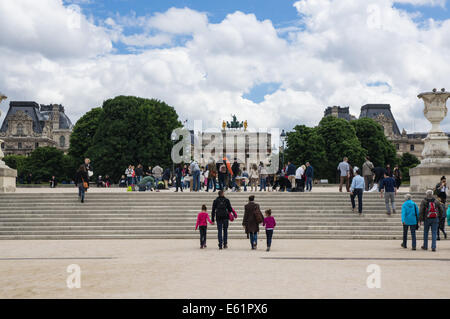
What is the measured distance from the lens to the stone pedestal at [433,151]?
87.7ft

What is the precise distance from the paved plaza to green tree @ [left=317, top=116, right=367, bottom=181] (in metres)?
56.7

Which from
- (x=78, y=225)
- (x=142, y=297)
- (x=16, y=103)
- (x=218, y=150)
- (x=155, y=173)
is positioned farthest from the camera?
(x=16, y=103)

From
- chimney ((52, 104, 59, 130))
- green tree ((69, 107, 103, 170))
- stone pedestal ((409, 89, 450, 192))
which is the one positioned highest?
chimney ((52, 104, 59, 130))

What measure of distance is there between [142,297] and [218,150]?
77652 millimetres

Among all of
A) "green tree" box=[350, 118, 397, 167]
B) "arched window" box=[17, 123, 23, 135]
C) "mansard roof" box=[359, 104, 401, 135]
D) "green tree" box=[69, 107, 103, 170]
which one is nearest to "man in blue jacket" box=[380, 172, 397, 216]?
"green tree" box=[69, 107, 103, 170]

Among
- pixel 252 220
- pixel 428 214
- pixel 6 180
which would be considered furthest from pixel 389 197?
pixel 6 180

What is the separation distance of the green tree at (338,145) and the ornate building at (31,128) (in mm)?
85141

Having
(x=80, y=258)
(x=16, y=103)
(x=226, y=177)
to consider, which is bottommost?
(x=80, y=258)

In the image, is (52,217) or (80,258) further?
(52,217)

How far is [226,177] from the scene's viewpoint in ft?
94.7

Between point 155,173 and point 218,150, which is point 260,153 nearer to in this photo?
point 218,150

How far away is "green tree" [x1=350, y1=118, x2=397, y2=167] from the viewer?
269ft

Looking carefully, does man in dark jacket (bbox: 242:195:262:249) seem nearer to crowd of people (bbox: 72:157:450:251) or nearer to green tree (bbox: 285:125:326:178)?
crowd of people (bbox: 72:157:450:251)

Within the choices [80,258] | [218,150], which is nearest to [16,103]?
[218,150]
